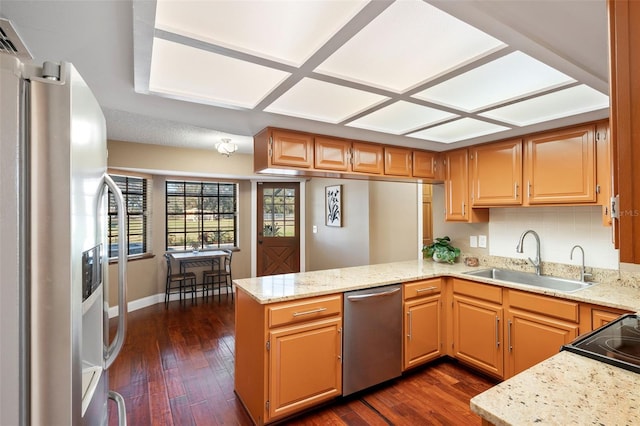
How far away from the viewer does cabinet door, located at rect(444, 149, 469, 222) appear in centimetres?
324

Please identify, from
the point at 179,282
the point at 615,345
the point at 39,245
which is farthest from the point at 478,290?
Result: the point at 179,282

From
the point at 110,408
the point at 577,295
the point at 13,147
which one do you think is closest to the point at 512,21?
the point at 13,147

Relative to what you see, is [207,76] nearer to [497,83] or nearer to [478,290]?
[497,83]

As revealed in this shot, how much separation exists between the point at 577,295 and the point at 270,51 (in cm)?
248

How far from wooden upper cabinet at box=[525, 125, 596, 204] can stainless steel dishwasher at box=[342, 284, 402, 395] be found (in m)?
1.48

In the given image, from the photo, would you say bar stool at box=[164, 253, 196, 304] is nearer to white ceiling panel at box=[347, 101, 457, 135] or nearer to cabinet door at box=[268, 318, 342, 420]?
cabinet door at box=[268, 318, 342, 420]

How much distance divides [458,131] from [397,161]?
2.02 feet

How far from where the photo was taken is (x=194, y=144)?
440 cm

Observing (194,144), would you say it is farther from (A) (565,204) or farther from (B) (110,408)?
(A) (565,204)

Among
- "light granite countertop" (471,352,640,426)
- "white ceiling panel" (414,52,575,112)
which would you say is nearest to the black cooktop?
"light granite countertop" (471,352,640,426)

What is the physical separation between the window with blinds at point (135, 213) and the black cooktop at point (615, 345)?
17.0ft

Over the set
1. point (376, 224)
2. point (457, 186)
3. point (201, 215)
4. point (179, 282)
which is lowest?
point (179, 282)

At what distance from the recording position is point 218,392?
2.54 meters

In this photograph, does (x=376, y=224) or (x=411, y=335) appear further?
(x=376, y=224)
